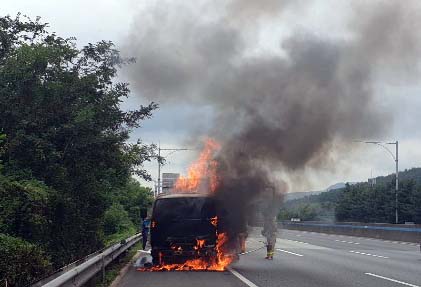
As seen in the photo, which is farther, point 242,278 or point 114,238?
point 114,238

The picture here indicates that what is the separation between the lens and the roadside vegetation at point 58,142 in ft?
44.9

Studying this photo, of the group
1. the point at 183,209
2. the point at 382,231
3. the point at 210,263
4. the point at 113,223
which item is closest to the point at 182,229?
the point at 183,209

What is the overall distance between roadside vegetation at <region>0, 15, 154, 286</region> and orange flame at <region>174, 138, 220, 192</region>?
7.60ft

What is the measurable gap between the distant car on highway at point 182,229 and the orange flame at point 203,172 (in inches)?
64.7

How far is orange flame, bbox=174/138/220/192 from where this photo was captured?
52.0ft

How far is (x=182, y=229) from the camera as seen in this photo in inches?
549

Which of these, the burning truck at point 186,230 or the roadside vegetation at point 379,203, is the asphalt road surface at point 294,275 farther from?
the roadside vegetation at point 379,203

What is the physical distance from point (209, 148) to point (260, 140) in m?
1.48

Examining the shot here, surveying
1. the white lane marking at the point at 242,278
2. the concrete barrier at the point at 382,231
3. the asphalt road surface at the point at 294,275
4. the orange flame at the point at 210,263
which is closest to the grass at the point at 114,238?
the orange flame at the point at 210,263

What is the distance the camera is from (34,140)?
47.9 ft

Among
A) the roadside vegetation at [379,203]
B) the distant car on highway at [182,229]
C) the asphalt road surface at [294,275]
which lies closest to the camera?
the asphalt road surface at [294,275]

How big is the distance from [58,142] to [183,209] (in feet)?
13.5

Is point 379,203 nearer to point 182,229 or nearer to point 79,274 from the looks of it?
point 182,229

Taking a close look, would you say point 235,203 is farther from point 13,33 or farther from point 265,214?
point 13,33
